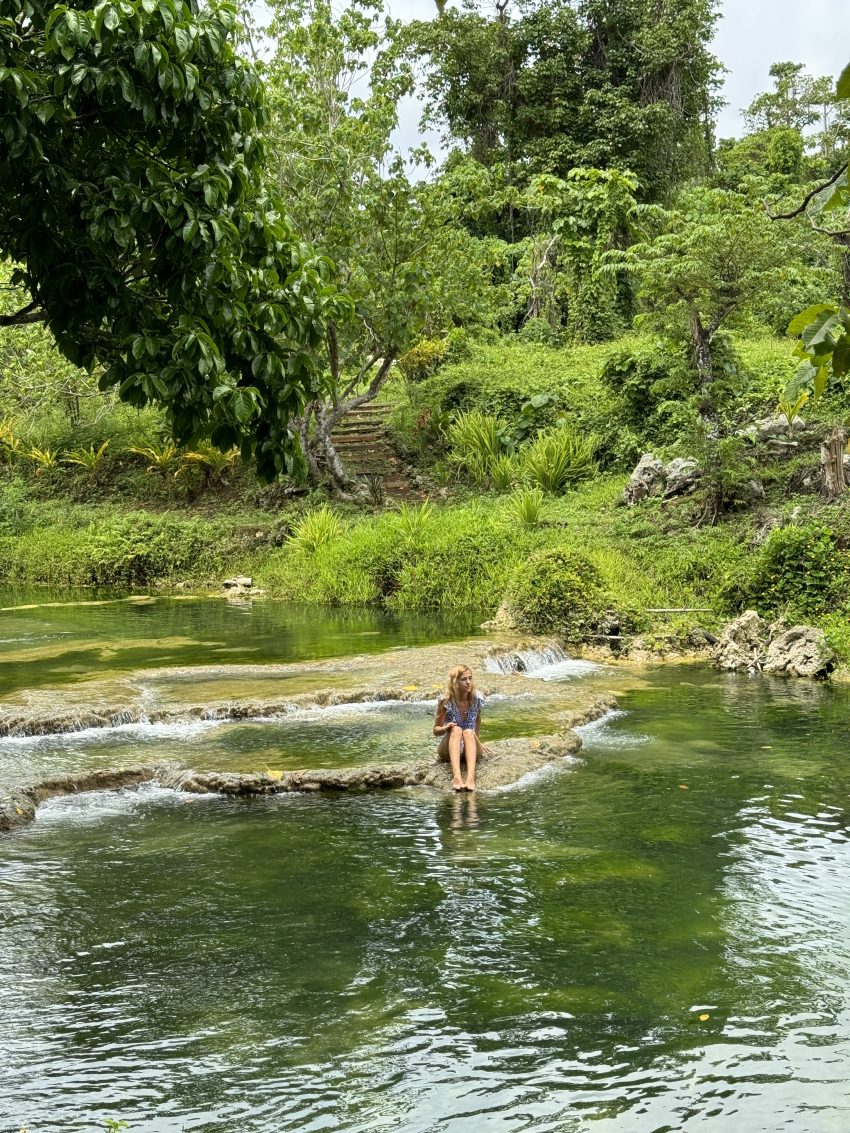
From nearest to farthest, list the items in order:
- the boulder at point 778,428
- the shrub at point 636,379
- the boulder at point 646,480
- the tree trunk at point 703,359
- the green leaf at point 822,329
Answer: the green leaf at point 822,329 → the tree trunk at point 703,359 → the boulder at point 778,428 → the boulder at point 646,480 → the shrub at point 636,379

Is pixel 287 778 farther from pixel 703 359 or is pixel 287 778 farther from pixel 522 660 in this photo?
pixel 703 359

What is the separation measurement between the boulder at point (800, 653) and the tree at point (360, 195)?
34.9ft

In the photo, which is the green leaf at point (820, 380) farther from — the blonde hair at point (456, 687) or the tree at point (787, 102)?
the tree at point (787, 102)

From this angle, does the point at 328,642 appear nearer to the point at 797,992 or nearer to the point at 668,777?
the point at 668,777

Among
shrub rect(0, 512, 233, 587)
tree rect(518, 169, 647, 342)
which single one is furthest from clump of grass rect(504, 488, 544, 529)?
tree rect(518, 169, 647, 342)

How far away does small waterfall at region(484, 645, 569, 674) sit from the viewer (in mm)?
13164

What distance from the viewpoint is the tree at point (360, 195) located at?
2083 cm

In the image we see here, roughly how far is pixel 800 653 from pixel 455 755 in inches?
231

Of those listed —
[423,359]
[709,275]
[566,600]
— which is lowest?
[566,600]

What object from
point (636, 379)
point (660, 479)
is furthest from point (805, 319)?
point (636, 379)

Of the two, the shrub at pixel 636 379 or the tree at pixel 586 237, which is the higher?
the tree at pixel 586 237

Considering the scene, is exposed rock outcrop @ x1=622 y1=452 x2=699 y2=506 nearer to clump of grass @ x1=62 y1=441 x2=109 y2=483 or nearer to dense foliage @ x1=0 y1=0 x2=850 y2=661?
dense foliage @ x1=0 y1=0 x2=850 y2=661

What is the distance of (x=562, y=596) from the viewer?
49.5 ft

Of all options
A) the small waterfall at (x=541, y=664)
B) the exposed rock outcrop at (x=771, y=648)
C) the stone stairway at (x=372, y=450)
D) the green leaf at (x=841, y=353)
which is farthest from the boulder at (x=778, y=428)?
the green leaf at (x=841, y=353)
